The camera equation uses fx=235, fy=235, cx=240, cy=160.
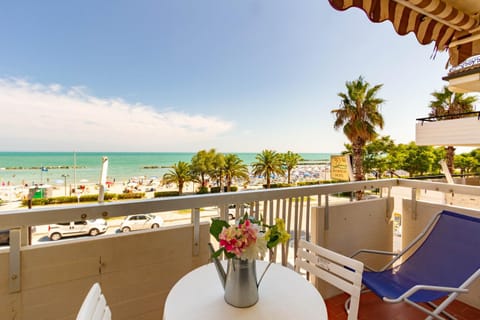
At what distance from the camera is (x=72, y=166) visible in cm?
3241

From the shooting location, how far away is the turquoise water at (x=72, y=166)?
26.3 metres

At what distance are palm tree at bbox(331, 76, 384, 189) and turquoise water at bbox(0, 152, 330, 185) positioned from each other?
18.4 meters

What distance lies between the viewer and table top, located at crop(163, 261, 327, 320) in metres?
0.87

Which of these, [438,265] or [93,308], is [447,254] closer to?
Answer: [438,265]

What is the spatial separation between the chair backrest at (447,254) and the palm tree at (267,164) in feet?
49.2

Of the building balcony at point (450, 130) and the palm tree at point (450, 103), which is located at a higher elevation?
the palm tree at point (450, 103)

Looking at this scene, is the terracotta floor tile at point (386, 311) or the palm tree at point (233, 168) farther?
the palm tree at point (233, 168)

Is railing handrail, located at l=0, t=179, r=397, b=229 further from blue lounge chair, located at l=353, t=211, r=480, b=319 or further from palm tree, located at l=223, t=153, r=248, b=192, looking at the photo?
palm tree, located at l=223, t=153, r=248, b=192

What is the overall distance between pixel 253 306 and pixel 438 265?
66.4 inches

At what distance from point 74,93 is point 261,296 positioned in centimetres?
3681

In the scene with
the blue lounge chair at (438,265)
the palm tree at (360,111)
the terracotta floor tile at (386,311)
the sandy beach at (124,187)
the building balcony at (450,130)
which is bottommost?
the sandy beach at (124,187)

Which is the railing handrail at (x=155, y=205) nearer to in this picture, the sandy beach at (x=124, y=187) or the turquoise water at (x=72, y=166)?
the sandy beach at (x=124, y=187)

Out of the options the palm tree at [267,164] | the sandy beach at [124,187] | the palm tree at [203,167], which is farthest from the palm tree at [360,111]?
the palm tree at [203,167]

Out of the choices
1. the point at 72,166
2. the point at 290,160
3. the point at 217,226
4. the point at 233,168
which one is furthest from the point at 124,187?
the point at 217,226
